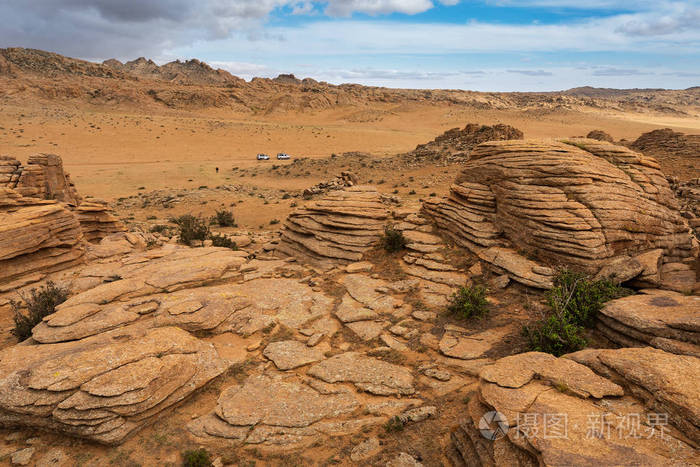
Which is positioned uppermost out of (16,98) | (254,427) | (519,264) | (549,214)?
(16,98)

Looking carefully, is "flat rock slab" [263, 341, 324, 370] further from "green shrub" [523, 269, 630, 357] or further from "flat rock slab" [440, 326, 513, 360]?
"green shrub" [523, 269, 630, 357]

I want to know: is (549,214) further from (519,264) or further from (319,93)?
(319,93)

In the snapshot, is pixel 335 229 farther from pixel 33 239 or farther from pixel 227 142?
pixel 227 142

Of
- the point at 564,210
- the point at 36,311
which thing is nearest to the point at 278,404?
the point at 36,311

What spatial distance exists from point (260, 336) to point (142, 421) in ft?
9.52

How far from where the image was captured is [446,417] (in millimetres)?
5848

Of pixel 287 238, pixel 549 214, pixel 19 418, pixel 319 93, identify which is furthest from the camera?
pixel 319 93

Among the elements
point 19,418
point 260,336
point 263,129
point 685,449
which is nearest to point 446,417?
point 685,449

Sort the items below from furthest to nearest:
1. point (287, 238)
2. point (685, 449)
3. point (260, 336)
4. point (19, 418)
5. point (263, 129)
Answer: point (263, 129)
point (287, 238)
point (260, 336)
point (19, 418)
point (685, 449)

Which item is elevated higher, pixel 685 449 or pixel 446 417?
pixel 685 449

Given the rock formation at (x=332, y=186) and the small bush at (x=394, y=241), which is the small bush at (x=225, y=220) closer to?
the rock formation at (x=332, y=186)

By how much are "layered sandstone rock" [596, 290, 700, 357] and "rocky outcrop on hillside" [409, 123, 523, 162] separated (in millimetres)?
24944

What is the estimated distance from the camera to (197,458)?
17.5 feet

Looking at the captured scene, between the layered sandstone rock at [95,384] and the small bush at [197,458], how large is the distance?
1.10 meters
